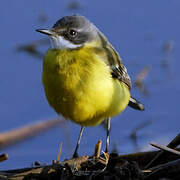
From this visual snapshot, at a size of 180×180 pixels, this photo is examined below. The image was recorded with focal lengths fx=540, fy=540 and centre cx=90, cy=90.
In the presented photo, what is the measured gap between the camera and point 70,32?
315 inches

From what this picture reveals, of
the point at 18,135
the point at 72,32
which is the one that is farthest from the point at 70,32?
the point at 18,135

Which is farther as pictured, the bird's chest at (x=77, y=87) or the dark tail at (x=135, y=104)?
the dark tail at (x=135, y=104)

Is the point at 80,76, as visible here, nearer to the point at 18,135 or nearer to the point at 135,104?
the point at 18,135

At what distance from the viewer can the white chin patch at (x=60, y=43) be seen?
7.71m

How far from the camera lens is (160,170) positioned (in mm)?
5531

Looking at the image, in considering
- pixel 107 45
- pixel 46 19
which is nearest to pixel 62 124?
pixel 107 45

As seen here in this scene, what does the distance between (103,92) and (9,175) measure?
6.46ft

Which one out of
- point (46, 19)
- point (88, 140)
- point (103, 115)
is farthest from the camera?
point (46, 19)

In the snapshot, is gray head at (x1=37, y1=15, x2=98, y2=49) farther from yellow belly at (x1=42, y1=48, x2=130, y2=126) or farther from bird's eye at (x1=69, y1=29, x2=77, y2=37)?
yellow belly at (x1=42, y1=48, x2=130, y2=126)

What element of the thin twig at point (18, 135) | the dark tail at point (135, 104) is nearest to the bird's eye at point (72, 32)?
the dark tail at point (135, 104)

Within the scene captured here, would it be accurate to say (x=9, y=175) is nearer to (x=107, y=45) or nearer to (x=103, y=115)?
(x=103, y=115)

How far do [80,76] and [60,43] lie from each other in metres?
0.78

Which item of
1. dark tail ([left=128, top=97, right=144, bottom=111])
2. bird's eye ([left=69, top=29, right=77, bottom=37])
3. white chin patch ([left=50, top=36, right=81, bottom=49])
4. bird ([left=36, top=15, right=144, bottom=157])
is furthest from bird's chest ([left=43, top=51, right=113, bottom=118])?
dark tail ([left=128, top=97, right=144, bottom=111])

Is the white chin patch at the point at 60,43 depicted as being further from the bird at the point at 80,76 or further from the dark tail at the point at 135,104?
the dark tail at the point at 135,104
